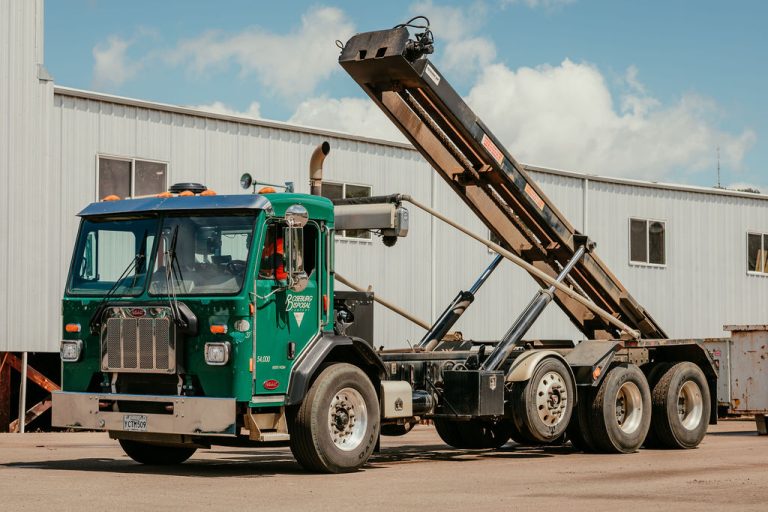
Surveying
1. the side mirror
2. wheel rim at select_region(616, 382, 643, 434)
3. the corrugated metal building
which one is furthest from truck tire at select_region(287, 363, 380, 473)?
the corrugated metal building

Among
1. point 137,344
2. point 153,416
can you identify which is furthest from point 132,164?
point 153,416

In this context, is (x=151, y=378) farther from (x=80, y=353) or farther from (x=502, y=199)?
(x=502, y=199)

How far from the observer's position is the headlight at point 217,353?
1234 centimetres

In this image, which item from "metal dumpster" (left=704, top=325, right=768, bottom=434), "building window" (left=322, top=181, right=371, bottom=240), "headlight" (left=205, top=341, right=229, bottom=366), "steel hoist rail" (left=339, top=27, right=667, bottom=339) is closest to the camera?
"headlight" (left=205, top=341, right=229, bottom=366)

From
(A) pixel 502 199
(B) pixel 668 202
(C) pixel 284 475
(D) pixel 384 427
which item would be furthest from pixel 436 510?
(B) pixel 668 202

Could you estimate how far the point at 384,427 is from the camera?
14734 millimetres

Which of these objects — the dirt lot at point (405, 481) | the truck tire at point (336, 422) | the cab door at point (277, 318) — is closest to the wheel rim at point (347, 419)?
the truck tire at point (336, 422)

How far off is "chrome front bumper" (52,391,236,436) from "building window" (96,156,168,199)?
8917mm

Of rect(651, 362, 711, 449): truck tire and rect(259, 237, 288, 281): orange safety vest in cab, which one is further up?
rect(259, 237, 288, 281): orange safety vest in cab

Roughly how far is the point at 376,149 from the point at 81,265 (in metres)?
12.8

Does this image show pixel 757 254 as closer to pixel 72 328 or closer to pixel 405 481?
pixel 405 481

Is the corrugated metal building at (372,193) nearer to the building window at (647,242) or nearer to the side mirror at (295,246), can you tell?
the building window at (647,242)

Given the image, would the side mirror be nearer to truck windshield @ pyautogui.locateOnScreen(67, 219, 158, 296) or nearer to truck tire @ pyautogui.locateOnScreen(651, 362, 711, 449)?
truck windshield @ pyautogui.locateOnScreen(67, 219, 158, 296)

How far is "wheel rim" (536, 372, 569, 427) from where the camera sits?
50.1ft
